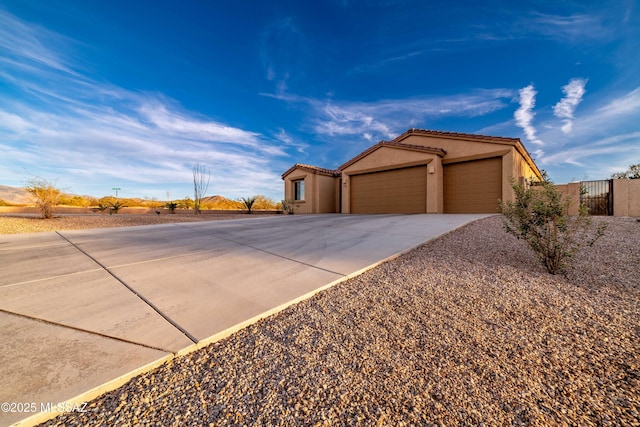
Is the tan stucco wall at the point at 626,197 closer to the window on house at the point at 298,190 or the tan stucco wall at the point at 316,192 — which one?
the tan stucco wall at the point at 316,192

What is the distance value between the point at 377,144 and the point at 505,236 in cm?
890

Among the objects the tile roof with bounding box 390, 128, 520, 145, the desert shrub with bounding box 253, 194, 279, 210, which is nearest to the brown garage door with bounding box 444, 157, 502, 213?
the tile roof with bounding box 390, 128, 520, 145

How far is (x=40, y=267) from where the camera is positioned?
3.36 m

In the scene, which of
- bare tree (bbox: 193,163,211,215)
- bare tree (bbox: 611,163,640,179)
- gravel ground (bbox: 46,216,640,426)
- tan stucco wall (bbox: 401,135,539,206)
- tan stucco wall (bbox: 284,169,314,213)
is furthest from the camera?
bare tree (bbox: 193,163,211,215)

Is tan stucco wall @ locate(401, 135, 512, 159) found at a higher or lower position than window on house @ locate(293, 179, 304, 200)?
higher

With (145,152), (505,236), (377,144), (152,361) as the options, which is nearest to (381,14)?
(377,144)

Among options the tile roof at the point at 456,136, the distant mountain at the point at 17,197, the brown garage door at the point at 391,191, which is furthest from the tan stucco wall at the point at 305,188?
the distant mountain at the point at 17,197

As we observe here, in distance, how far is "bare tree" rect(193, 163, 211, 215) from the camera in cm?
1894

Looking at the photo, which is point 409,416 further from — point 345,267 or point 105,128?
point 105,128

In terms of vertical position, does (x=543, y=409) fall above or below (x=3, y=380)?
below

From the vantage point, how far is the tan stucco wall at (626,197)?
31.2 feet

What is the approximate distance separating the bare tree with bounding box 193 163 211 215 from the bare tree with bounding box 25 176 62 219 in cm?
897

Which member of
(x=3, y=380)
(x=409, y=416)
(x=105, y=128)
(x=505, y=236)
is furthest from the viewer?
(x=105, y=128)

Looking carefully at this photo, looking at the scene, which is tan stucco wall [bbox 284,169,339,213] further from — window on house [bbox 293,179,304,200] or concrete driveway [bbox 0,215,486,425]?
concrete driveway [bbox 0,215,486,425]
